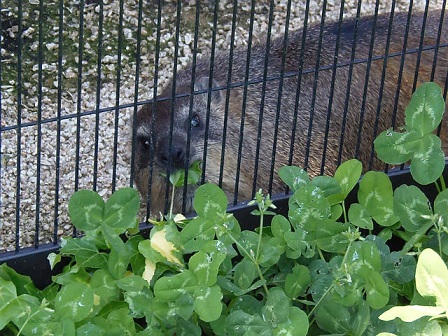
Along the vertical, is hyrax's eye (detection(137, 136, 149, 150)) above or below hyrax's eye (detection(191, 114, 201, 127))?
below

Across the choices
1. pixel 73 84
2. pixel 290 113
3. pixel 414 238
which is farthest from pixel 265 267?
pixel 73 84

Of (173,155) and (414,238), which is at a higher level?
(414,238)

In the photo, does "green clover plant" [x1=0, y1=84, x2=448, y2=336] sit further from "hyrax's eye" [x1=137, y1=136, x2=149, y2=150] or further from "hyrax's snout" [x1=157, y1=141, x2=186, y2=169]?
"hyrax's eye" [x1=137, y1=136, x2=149, y2=150]

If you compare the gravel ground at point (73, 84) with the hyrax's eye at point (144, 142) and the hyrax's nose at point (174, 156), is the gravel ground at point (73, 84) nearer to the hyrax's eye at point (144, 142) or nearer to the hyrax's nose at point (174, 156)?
the hyrax's eye at point (144, 142)

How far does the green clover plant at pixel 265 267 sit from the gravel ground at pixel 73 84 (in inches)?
86.6

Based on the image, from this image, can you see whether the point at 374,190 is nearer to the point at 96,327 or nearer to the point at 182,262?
the point at 182,262

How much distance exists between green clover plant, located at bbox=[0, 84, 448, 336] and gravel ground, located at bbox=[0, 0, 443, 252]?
86.6 inches

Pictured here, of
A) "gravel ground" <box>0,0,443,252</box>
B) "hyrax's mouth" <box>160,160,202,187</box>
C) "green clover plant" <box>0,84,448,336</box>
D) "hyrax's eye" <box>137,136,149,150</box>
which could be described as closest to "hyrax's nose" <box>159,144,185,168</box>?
"hyrax's eye" <box>137,136,149,150</box>

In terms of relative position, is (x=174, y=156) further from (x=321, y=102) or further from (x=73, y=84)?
(x=73, y=84)

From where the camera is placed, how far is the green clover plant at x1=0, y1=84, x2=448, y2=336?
3.39 m

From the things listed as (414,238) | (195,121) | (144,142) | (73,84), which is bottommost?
(73,84)

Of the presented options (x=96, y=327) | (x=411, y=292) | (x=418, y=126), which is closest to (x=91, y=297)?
(x=96, y=327)

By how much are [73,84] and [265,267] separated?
4.07m

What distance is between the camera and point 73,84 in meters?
7.46
